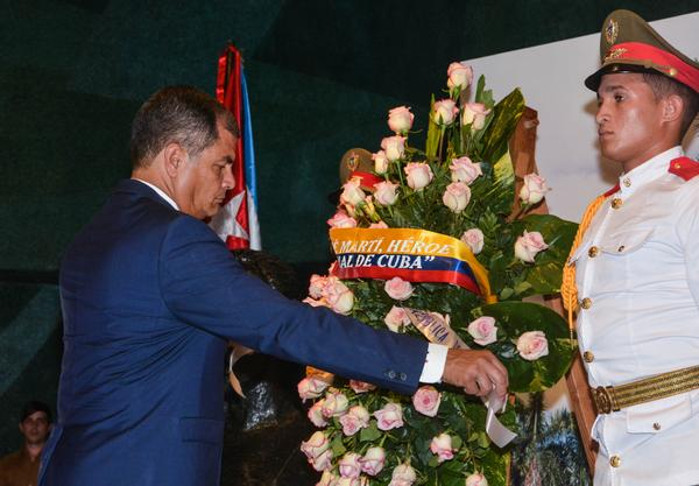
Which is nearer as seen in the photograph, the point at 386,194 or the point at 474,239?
the point at 474,239

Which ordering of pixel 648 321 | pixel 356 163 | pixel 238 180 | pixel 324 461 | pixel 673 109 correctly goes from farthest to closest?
pixel 238 180, pixel 356 163, pixel 324 461, pixel 673 109, pixel 648 321

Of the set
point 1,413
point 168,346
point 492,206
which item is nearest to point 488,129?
point 492,206

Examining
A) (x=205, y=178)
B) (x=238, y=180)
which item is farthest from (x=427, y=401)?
(x=238, y=180)

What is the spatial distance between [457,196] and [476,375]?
51 cm

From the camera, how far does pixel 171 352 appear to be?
7.68 ft

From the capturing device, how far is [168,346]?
2.33 meters

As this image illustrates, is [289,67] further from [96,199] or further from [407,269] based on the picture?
[407,269]

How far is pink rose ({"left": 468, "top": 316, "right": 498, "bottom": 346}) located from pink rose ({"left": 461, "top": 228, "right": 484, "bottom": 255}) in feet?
0.70

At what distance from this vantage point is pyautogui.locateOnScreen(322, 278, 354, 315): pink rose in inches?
107

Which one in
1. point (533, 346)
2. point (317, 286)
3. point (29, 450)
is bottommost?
point (29, 450)

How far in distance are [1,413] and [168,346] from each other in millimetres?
3288

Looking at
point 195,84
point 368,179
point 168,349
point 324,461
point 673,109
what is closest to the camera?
point 168,349

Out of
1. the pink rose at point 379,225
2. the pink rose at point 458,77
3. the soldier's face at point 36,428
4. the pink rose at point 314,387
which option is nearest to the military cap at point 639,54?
the pink rose at point 458,77

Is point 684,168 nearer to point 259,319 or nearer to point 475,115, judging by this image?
point 475,115
